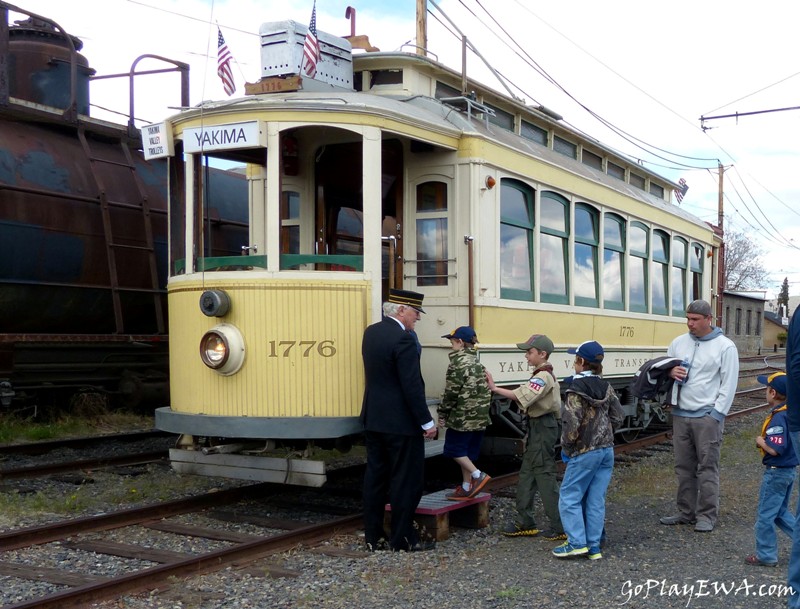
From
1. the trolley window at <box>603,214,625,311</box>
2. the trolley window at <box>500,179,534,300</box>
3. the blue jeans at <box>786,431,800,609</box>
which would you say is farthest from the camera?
the trolley window at <box>603,214,625,311</box>

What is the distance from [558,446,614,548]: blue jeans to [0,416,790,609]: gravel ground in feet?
0.57

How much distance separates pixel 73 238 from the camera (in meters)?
10.8

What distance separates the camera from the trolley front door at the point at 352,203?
800cm

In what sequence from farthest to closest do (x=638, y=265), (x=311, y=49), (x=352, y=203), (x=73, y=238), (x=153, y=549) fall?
(x=638, y=265)
(x=73, y=238)
(x=352, y=203)
(x=311, y=49)
(x=153, y=549)

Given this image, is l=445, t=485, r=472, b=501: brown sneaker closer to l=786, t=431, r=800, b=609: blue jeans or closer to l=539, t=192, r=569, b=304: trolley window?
l=539, t=192, r=569, b=304: trolley window

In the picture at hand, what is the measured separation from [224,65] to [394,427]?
3655 millimetres

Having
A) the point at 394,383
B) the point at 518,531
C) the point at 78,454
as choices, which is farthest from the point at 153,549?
the point at 78,454

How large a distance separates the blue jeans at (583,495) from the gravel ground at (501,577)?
17cm

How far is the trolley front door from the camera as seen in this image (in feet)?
26.2

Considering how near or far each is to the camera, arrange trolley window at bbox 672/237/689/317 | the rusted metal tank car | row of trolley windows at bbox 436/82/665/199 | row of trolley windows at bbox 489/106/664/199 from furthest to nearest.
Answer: trolley window at bbox 672/237/689/317, the rusted metal tank car, row of trolley windows at bbox 489/106/664/199, row of trolley windows at bbox 436/82/665/199

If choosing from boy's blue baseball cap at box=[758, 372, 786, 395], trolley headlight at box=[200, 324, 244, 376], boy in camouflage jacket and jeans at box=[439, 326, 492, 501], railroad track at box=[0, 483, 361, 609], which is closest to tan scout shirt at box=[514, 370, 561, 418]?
boy in camouflage jacket and jeans at box=[439, 326, 492, 501]

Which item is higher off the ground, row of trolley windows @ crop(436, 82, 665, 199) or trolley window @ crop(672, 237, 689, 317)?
row of trolley windows @ crop(436, 82, 665, 199)

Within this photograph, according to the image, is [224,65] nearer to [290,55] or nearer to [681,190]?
[290,55]

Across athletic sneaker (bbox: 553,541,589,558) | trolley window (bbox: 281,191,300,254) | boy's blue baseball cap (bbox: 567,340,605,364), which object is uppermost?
trolley window (bbox: 281,191,300,254)
